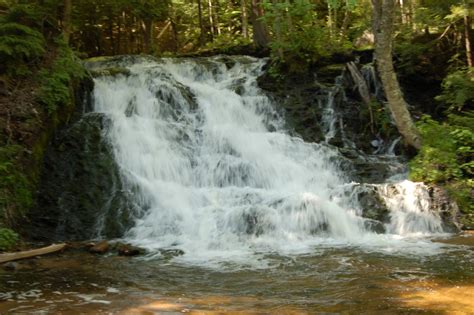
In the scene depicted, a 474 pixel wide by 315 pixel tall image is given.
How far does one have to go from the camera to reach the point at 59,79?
10.5 m

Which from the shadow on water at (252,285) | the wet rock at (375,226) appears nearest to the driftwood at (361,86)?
the wet rock at (375,226)

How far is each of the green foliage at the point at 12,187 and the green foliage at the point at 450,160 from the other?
26.2 ft

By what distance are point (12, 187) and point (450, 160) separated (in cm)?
895

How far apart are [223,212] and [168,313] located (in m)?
4.59

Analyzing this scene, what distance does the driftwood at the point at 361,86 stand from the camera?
1373 cm

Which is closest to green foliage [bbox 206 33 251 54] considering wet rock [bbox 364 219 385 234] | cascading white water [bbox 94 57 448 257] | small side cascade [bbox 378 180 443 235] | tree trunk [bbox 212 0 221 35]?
tree trunk [bbox 212 0 221 35]

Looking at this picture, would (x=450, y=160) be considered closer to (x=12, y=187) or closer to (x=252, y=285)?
(x=252, y=285)

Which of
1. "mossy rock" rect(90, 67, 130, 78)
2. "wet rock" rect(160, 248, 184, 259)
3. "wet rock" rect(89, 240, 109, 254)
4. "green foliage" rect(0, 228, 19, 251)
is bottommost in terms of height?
"wet rock" rect(160, 248, 184, 259)

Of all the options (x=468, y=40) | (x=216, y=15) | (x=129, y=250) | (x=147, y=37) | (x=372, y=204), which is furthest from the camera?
(x=216, y=15)

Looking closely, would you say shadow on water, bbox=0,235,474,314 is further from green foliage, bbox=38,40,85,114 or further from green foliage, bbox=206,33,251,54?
green foliage, bbox=206,33,251,54

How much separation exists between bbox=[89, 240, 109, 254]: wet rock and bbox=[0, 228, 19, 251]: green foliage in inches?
45.9

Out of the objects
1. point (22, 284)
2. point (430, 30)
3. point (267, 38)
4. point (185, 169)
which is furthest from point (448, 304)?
point (267, 38)

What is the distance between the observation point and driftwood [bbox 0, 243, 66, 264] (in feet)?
21.8

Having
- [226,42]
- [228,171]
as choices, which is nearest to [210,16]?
[226,42]
